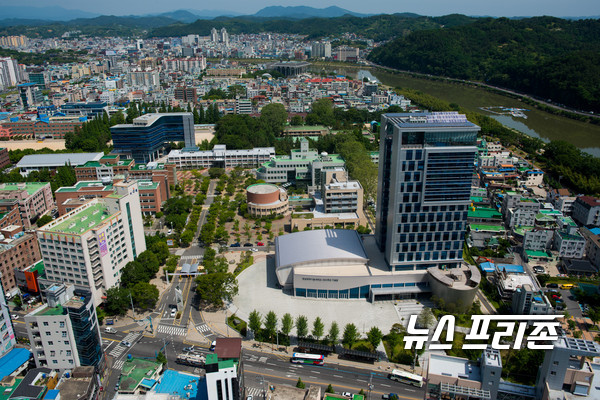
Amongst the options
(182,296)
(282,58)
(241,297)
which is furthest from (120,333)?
(282,58)

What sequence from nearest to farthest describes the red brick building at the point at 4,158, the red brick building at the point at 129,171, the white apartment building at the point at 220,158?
the red brick building at the point at 129,171
the red brick building at the point at 4,158
the white apartment building at the point at 220,158

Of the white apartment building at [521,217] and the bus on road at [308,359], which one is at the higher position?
the white apartment building at [521,217]

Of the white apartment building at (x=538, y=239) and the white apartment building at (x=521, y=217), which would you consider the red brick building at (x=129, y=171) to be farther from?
the white apartment building at (x=538, y=239)

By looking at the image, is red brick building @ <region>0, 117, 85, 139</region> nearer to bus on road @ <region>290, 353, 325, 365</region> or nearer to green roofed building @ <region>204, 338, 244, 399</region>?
bus on road @ <region>290, 353, 325, 365</region>

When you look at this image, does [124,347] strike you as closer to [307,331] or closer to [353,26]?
[307,331]

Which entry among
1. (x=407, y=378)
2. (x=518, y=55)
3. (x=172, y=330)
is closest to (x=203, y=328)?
(x=172, y=330)

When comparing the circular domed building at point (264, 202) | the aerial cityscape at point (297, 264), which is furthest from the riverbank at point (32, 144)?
the circular domed building at point (264, 202)
